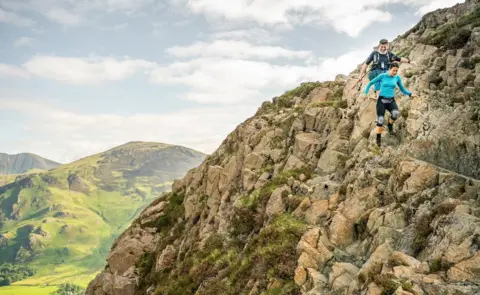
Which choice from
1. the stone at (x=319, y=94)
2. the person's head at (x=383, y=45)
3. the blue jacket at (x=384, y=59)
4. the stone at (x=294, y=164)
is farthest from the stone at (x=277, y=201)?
the stone at (x=319, y=94)

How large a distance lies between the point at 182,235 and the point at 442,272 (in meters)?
29.1

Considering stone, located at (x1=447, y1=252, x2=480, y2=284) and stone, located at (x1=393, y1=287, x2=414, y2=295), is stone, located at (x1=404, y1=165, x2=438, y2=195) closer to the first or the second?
stone, located at (x1=447, y1=252, x2=480, y2=284)

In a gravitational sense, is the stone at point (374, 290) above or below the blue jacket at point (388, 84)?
below

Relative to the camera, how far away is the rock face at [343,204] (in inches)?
655

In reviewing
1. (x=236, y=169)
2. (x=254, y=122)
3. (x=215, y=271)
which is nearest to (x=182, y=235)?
(x=236, y=169)

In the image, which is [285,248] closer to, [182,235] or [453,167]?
[453,167]

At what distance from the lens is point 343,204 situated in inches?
915

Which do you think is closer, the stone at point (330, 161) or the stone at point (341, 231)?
the stone at point (341, 231)

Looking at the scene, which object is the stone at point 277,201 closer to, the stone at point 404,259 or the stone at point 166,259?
the stone at point 404,259

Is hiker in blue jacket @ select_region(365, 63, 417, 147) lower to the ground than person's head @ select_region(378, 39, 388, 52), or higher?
lower

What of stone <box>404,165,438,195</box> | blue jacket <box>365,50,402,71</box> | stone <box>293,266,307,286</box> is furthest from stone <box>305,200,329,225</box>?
blue jacket <box>365,50,402,71</box>

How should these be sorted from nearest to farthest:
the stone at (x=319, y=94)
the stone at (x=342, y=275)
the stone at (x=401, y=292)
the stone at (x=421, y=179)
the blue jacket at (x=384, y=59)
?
the stone at (x=401, y=292)
the stone at (x=342, y=275)
the stone at (x=421, y=179)
the blue jacket at (x=384, y=59)
the stone at (x=319, y=94)

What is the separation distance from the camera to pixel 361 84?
33.8 meters

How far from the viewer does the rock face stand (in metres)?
16.6
